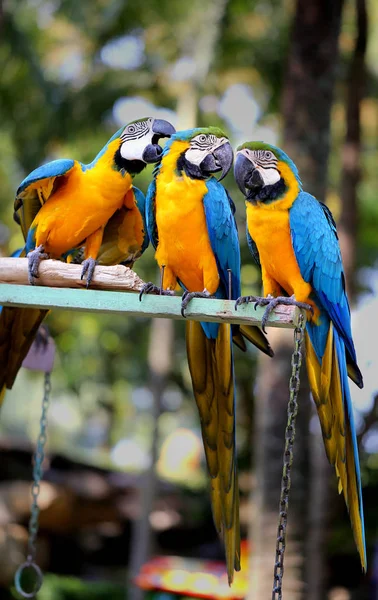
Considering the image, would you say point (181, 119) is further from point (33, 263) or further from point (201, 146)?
point (33, 263)

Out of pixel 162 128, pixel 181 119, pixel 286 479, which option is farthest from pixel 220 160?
pixel 181 119

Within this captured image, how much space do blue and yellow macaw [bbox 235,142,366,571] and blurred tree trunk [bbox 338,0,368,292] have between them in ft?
11.5

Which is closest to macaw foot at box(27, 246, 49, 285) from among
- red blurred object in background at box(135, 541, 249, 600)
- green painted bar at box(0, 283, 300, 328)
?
green painted bar at box(0, 283, 300, 328)

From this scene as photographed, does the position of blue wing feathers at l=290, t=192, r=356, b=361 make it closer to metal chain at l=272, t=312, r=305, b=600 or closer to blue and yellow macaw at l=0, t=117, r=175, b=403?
metal chain at l=272, t=312, r=305, b=600

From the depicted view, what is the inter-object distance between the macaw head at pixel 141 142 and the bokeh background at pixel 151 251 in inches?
84.8

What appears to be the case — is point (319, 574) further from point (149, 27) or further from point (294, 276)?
point (149, 27)

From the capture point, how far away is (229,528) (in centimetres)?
233

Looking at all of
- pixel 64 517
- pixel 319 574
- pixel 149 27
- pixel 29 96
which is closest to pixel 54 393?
pixel 64 517

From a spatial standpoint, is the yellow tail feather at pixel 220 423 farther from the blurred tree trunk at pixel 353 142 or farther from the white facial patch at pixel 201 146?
the blurred tree trunk at pixel 353 142

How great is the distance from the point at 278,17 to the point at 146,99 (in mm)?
1656

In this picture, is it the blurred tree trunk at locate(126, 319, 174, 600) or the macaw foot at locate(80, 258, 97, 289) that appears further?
the blurred tree trunk at locate(126, 319, 174, 600)

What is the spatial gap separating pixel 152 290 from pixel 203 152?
0.46m

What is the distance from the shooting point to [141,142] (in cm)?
234

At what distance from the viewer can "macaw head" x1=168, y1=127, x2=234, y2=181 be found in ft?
7.36
